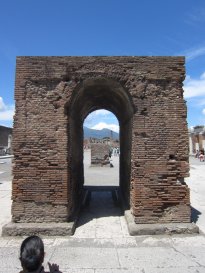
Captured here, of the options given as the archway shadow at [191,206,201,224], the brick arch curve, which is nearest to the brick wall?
the brick arch curve

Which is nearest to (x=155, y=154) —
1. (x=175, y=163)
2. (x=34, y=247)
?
(x=175, y=163)

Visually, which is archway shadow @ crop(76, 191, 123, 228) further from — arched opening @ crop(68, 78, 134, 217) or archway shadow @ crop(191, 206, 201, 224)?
archway shadow @ crop(191, 206, 201, 224)

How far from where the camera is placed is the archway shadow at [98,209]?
9.65 m

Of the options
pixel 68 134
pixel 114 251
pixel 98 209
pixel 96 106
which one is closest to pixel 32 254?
pixel 114 251

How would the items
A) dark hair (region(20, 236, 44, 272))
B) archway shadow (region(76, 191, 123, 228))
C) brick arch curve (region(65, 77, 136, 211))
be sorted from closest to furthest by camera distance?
dark hair (region(20, 236, 44, 272))
brick arch curve (region(65, 77, 136, 211))
archway shadow (region(76, 191, 123, 228))

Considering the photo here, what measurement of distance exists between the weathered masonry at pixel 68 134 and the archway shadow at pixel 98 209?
3.64 ft

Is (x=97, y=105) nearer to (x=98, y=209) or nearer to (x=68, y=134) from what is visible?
(x=98, y=209)

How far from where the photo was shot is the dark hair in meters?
2.84

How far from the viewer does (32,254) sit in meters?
2.88

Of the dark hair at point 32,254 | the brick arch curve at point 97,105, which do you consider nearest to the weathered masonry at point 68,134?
the brick arch curve at point 97,105

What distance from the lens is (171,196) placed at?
331 inches

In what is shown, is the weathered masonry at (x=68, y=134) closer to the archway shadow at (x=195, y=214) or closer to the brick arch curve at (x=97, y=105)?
the brick arch curve at (x=97, y=105)

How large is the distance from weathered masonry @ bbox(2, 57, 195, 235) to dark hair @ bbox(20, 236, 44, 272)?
5481 millimetres

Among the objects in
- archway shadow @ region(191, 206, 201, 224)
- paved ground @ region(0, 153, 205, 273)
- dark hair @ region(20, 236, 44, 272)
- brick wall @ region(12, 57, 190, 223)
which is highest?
brick wall @ region(12, 57, 190, 223)
